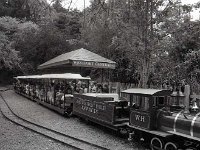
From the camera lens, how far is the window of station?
874cm

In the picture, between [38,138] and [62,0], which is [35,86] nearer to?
[38,138]

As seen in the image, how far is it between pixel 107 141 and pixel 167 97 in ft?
8.97

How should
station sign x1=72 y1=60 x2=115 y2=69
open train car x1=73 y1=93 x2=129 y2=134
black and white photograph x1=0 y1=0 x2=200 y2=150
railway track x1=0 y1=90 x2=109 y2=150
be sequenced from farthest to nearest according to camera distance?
station sign x1=72 y1=60 x2=115 y2=69, open train car x1=73 y1=93 x2=129 y2=134, railway track x1=0 y1=90 x2=109 y2=150, black and white photograph x1=0 y1=0 x2=200 y2=150

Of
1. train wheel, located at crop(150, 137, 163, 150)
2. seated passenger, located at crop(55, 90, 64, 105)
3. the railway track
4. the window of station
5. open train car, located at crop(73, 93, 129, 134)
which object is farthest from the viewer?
seated passenger, located at crop(55, 90, 64, 105)

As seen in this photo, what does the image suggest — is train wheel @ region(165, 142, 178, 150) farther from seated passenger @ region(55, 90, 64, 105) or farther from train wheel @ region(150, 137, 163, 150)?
seated passenger @ region(55, 90, 64, 105)

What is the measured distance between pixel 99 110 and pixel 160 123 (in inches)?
146

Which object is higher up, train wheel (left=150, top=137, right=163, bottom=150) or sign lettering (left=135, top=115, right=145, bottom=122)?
sign lettering (left=135, top=115, right=145, bottom=122)

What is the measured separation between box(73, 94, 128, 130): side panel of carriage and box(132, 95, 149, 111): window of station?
1258mm

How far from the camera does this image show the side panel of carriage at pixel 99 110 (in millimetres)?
→ 10492

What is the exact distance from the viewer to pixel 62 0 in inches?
202

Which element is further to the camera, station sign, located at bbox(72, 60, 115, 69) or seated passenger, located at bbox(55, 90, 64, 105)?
station sign, located at bbox(72, 60, 115, 69)

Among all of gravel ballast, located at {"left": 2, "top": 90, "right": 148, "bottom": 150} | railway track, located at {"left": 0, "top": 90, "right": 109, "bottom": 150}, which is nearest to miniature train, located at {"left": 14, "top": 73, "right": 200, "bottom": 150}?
gravel ballast, located at {"left": 2, "top": 90, "right": 148, "bottom": 150}

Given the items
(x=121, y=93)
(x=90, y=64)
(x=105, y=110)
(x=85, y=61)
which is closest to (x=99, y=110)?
(x=105, y=110)

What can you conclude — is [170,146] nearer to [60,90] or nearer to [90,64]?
[60,90]
